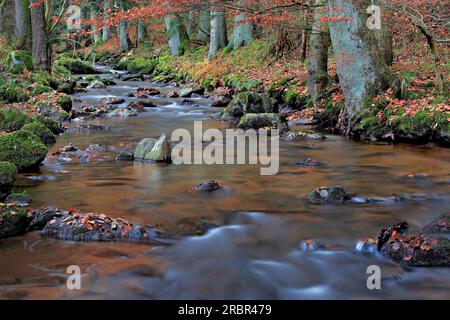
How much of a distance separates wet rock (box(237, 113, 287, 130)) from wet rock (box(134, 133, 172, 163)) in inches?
146

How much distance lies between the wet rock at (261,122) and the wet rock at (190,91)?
7446 mm

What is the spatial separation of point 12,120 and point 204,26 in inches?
852

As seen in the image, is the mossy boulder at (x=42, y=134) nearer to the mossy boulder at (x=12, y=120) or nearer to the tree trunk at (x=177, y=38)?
the mossy boulder at (x=12, y=120)

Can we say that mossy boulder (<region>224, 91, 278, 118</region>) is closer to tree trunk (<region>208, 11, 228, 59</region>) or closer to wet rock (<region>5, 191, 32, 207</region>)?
wet rock (<region>5, 191, 32, 207</region>)

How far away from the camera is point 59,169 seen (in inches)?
348

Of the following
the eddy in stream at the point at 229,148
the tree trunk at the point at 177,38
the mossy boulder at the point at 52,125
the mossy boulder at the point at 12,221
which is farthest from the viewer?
the tree trunk at the point at 177,38

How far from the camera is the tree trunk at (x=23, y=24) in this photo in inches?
764

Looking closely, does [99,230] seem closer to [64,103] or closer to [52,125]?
[52,125]

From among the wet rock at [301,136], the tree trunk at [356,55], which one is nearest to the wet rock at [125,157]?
the wet rock at [301,136]

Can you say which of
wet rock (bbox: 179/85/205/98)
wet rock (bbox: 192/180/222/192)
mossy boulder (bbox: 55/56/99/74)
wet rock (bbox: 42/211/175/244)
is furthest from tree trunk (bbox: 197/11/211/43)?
wet rock (bbox: 42/211/175/244)

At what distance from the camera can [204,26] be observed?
3147 cm

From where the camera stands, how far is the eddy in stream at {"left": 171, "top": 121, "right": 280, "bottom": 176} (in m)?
9.59

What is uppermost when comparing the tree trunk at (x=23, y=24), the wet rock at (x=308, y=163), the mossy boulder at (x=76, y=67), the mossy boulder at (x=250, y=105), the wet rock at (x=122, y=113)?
the tree trunk at (x=23, y=24)
